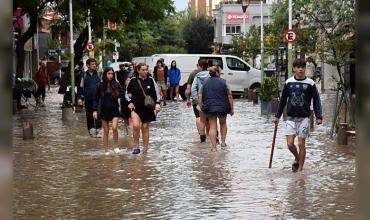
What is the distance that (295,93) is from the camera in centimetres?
1084

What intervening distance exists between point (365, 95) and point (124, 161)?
38.7 ft

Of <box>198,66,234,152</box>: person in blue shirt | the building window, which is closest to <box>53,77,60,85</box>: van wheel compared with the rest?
the building window

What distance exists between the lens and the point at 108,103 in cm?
1432

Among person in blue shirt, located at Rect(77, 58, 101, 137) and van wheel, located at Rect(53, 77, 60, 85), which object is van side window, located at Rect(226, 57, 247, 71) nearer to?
person in blue shirt, located at Rect(77, 58, 101, 137)

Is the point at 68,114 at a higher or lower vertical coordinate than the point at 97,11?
lower

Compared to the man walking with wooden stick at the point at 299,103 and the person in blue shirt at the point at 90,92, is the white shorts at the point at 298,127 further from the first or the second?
the person in blue shirt at the point at 90,92

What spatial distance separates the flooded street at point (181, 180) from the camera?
814 cm

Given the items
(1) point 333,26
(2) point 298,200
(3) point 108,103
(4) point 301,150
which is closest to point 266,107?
(1) point 333,26

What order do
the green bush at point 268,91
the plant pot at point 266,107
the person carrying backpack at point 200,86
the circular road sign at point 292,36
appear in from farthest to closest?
the plant pot at point 266,107, the green bush at point 268,91, the circular road sign at point 292,36, the person carrying backpack at point 200,86

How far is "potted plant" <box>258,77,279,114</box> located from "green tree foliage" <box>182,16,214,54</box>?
80.2 meters

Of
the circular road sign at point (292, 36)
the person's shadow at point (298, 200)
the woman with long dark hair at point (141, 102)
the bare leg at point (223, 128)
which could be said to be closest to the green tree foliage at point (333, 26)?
the circular road sign at point (292, 36)

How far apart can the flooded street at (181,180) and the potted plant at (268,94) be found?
6.09m

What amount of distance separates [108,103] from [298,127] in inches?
179

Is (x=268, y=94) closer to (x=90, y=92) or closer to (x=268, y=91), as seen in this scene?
(x=268, y=91)
